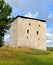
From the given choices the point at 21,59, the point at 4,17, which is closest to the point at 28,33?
the point at 4,17

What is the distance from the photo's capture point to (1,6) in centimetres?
4091

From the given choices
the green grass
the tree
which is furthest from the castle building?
the green grass

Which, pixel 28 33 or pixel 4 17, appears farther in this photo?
pixel 28 33

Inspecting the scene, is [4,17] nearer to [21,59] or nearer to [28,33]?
[21,59]

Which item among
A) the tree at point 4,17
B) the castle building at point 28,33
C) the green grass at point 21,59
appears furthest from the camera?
the castle building at point 28,33

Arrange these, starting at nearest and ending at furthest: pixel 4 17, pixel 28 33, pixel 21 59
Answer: pixel 21 59, pixel 4 17, pixel 28 33

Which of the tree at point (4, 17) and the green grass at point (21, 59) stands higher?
the tree at point (4, 17)

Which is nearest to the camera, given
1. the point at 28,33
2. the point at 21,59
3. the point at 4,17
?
the point at 21,59

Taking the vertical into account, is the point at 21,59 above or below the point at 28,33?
below

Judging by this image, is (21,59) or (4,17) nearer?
(21,59)

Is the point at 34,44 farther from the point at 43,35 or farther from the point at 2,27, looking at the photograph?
the point at 2,27

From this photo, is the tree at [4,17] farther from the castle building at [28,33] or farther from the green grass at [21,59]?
the castle building at [28,33]

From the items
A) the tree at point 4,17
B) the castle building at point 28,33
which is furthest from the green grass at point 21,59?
the castle building at point 28,33

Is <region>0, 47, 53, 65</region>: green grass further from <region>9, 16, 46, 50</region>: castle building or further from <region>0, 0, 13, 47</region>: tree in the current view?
<region>9, 16, 46, 50</region>: castle building
